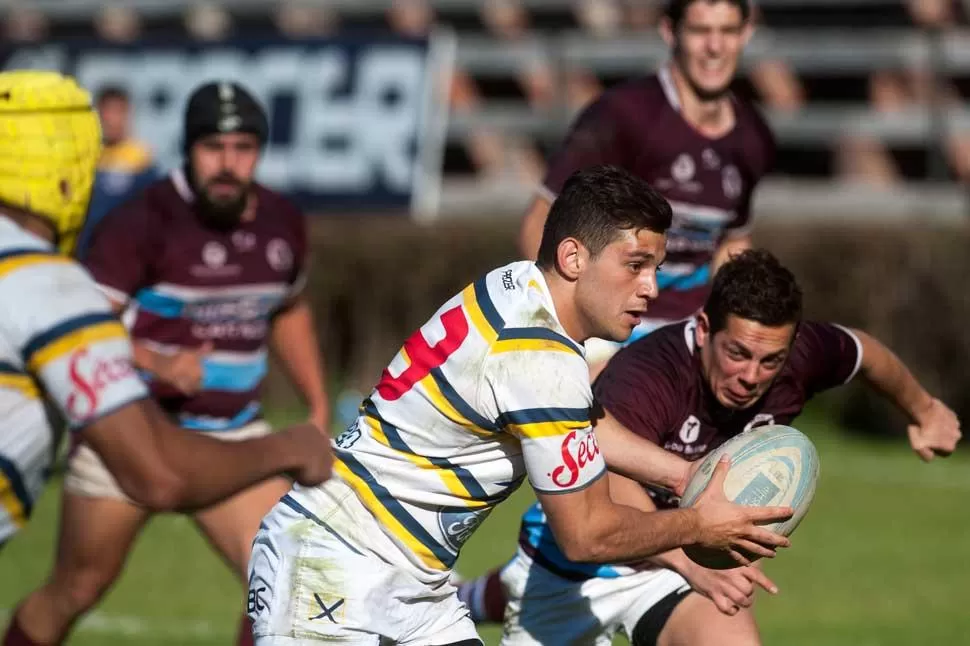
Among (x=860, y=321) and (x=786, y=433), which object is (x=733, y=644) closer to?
(x=786, y=433)

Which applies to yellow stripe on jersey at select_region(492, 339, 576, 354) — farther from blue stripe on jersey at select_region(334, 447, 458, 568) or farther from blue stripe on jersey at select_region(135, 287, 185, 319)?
blue stripe on jersey at select_region(135, 287, 185, 319)

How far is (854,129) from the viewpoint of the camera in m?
17.6

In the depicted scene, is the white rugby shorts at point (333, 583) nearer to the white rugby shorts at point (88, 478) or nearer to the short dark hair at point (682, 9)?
the white rugby shorts at point (88, 478)

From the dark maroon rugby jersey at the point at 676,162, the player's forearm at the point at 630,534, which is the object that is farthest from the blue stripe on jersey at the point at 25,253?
the dark maroon rugby jersey at the point at 676,162

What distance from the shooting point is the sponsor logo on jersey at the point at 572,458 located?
4.38 m

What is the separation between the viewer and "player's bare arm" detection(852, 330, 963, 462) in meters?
5.73

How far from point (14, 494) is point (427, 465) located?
1.15 m

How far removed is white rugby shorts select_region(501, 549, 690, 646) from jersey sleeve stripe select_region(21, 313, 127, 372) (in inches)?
93.0

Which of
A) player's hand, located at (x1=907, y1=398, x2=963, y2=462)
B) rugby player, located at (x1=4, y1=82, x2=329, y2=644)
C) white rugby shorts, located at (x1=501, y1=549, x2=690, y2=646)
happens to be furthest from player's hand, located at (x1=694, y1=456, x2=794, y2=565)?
A: rugby player, located at (x1=4, y1=82, x2=329, y2=644)

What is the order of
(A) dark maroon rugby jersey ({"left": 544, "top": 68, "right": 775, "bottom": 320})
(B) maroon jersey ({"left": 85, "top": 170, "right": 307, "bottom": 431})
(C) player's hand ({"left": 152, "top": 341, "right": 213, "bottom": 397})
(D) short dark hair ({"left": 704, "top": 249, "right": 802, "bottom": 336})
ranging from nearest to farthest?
(D) short dark hair ({"left": 704, "top": 249, "right": 802, "bottom": 336}) → (C) player's hand ({"left": 152, "top": 341, "right": 213, "bottom": 397}) → (A) dark maroon rugby jersey ({"left": 544, "top": 68, "right": 775, "bottom": 320}) → (B) maroon jersey ({"left": 85, "top": 170, "right": 307, "bottom": 431})

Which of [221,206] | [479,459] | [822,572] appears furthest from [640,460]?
[822,572]

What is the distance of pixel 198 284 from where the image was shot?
7.00m

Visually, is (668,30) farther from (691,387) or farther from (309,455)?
(309,455)

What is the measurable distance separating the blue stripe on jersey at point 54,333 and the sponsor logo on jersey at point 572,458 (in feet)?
4.24
